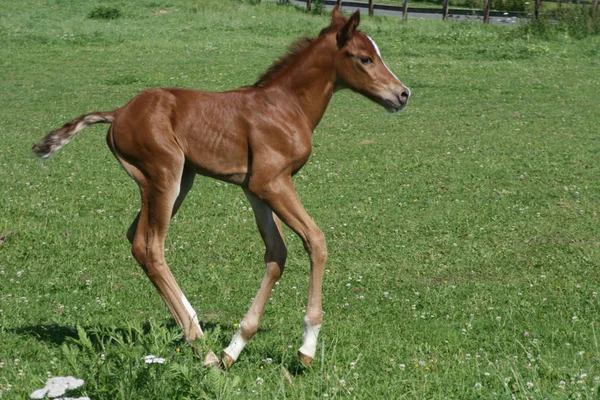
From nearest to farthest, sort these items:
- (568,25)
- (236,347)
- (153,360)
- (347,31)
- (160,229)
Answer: (153,360) → (236,347) → (160,229) → (347,31) → (568,25)

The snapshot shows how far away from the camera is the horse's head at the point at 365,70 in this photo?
5.72m

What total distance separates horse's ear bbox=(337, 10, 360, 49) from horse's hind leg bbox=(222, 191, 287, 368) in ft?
3.84

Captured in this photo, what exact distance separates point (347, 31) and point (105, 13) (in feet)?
88.3

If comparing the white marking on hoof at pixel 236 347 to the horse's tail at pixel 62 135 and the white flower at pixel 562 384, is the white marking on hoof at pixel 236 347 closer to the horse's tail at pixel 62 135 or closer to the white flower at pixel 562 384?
the horse's tail at pixel 62 135

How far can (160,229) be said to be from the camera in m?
5.59

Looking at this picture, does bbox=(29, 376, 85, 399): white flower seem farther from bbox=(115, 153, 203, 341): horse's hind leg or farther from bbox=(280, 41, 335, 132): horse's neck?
bbox=(280, 41, 335, 132): horse's neck

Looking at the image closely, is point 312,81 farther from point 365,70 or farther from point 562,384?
point 562,384

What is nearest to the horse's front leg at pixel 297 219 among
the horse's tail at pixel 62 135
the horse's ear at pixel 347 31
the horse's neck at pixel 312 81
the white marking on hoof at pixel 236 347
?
the white marking on hoof at pixel 236 347

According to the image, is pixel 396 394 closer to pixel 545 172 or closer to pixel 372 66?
pixel 372 66

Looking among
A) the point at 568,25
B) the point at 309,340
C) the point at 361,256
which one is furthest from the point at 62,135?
the point at 568,25

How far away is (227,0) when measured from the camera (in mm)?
36156

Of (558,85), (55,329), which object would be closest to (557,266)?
(55,329)

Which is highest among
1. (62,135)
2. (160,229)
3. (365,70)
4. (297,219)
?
(365,70)

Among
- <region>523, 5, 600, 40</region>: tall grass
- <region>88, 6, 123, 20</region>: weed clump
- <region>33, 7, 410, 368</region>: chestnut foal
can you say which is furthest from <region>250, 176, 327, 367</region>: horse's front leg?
<region>88, 6, 123, 20</region>: weed clump
